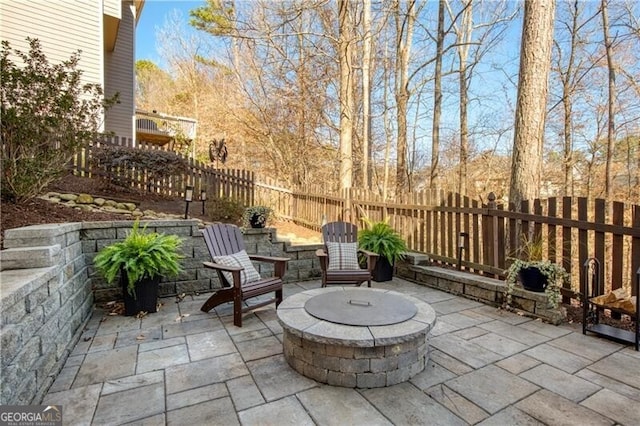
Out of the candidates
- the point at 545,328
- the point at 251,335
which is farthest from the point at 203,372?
the point at 545,328

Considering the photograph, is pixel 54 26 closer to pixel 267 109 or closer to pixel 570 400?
pixel 267 109

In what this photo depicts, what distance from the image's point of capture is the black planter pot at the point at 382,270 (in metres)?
4.73

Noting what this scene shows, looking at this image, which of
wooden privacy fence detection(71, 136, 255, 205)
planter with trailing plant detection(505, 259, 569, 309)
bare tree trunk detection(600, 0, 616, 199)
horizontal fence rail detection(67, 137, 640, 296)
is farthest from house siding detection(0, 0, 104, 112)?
bare tree trunk detection(600, 0, 616, 199)

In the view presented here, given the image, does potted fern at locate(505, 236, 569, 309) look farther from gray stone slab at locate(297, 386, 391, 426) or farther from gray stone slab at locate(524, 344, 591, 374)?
gray stone slab at locate(297, 386, 391, 426)

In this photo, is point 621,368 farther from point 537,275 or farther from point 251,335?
point 251,335

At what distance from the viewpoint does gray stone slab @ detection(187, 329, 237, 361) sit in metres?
2.58

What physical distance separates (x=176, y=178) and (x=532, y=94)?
587 cm

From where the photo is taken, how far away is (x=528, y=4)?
3.98m

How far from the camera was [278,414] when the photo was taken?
1837 mm

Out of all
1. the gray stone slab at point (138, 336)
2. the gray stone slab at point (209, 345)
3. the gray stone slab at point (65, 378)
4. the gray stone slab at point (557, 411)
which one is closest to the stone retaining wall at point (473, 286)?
the gray stone slab at point (557, 411)

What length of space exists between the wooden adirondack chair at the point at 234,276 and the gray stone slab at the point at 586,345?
2.57 m

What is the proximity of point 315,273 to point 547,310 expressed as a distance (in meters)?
2.94

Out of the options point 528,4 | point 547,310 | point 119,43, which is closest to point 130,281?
point 547,310

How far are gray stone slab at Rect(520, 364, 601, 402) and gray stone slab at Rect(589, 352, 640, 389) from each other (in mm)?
258
